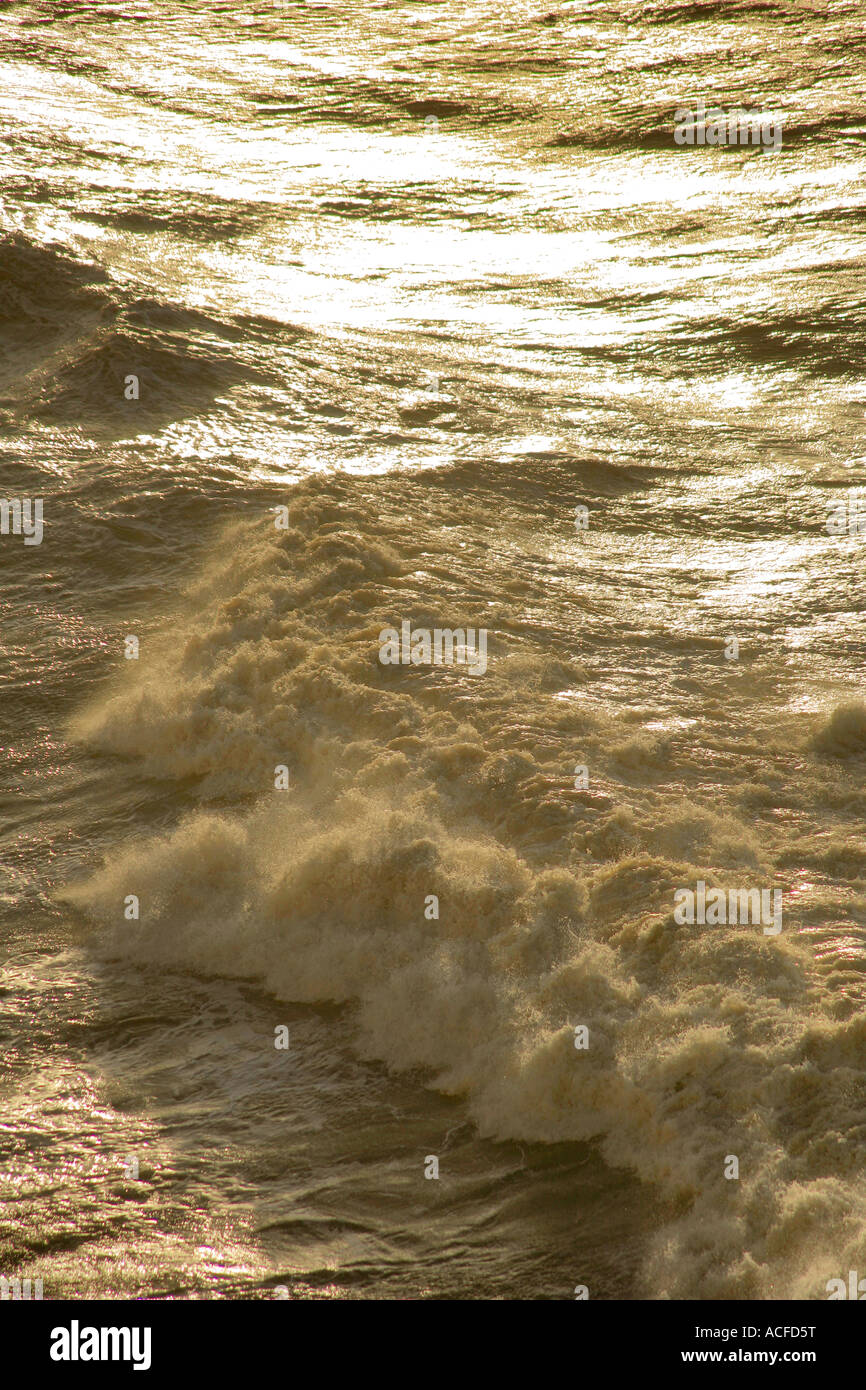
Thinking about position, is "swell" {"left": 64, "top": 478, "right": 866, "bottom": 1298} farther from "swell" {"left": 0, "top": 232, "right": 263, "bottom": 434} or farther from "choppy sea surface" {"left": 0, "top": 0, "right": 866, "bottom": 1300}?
"swell" {"left": 0, "top": 232, "right": 263, "bottom": 434}

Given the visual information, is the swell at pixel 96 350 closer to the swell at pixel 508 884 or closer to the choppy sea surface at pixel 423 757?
the choppy sea surface at pixel 423 757

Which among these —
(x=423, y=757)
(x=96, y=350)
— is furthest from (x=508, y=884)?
(x=96, y=350)

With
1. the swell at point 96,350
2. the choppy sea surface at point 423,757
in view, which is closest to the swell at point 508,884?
the choppy sea surface at point 423,757

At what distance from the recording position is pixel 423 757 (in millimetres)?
6902

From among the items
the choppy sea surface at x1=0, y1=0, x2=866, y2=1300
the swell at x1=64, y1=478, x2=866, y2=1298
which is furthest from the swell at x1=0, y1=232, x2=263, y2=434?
Answer: the swell at x1=64, y1=478, x2=866, y2=1298

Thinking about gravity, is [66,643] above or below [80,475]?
below

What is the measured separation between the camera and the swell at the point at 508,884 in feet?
15.6

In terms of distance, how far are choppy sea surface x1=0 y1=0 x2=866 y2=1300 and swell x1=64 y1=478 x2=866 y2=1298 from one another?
20 mm

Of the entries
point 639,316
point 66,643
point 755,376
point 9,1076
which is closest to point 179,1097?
point 9,1076

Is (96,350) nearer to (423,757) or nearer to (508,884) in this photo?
(423,757)
